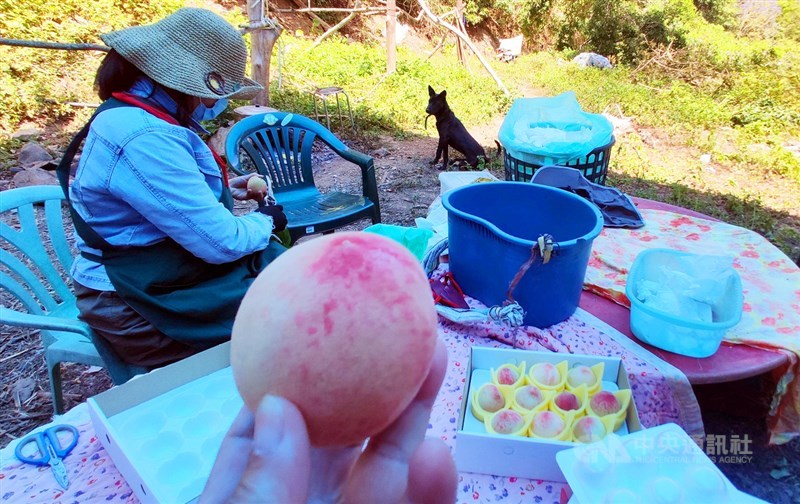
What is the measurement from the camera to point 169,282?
155 centimetres

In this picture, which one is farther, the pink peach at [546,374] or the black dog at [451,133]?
the black dog at [451,133]

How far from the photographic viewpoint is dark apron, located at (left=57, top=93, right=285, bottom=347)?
4.91 feet

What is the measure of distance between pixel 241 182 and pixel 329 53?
7.72m

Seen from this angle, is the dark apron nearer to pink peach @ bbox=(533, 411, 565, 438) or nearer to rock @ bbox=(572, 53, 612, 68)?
pink peach @ bbox=(533, 411, 565, 438)

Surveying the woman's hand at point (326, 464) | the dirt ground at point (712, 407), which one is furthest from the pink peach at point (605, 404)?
the dirt ground at point (712, 407)

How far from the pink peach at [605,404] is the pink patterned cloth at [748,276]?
25.6 inches

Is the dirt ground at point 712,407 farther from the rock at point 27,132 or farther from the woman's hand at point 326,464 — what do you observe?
the rock at point 27,132

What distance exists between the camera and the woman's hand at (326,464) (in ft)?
1.87

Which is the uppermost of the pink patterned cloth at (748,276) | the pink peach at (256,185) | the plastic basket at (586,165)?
the pink peach at (256,185)

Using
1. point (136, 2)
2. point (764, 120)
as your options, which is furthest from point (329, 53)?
point (764, 120)

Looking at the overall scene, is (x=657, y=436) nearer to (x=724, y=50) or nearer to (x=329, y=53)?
Answer: (x=329, y=53)

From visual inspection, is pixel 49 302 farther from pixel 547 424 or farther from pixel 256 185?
pixel 547 424

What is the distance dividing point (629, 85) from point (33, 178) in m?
9.11

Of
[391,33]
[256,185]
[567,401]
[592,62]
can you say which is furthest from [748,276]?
[592,62]
